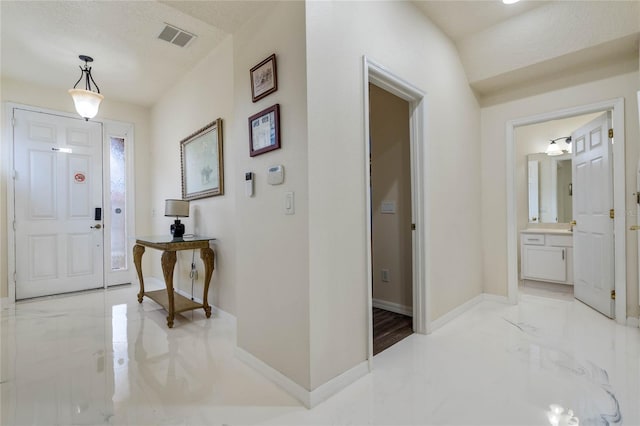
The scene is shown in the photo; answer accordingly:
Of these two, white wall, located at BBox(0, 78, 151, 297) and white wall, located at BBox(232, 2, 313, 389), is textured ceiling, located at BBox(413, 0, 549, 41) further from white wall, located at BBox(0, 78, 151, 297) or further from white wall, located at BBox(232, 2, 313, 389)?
white wall, located at BBox(0, 78, 151, 297)

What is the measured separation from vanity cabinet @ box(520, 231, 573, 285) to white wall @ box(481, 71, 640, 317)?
4.33 feet

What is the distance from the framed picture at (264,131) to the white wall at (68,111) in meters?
3.40

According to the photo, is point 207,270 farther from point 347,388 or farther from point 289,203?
point 347,388

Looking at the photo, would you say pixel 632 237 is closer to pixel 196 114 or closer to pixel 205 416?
pixel 205 416

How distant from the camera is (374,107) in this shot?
3.41m

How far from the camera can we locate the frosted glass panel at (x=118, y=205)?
4391 mm

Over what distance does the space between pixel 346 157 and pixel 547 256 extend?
12.9 feet

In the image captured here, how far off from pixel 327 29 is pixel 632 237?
323 centimetres

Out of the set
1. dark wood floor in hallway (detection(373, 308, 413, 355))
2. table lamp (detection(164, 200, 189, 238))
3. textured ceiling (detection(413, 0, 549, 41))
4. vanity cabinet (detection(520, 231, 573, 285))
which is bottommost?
dark wood floor in hallway (detection(373, 308, 413, 355))

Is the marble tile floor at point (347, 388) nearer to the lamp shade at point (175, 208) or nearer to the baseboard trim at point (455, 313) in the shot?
the baseboard trim at point (455, 313)

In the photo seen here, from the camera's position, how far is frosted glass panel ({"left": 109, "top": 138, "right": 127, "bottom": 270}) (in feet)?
14.4

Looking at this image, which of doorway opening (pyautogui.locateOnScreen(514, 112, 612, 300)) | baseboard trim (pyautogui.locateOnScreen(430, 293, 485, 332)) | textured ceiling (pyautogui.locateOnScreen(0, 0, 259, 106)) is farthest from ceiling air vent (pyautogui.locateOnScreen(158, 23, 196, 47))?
doorway opening (pyautogui.locateOnScreen(514, 112, 612, 300))

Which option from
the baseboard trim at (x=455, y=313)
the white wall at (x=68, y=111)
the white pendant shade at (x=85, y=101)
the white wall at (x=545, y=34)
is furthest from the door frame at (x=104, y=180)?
the white wall at (x=545, y=34)

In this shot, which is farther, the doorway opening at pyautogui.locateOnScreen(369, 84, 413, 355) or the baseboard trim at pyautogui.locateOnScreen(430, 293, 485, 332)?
the doorway opening at pyautogui.locateOnScreen(369, 84, 413, 355)
